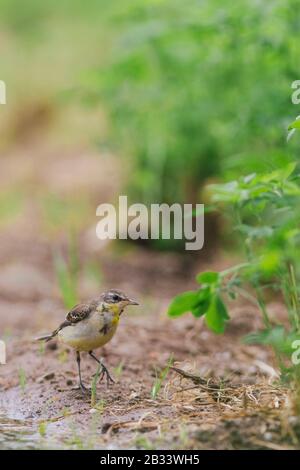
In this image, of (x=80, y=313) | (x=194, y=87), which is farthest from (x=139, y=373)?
(x=194, y=87)

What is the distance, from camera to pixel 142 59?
368 inches

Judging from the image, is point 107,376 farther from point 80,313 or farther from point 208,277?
point 208,277

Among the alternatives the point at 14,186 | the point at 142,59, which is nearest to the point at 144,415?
the point at 142,59

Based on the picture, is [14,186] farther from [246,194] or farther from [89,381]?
[246,194]

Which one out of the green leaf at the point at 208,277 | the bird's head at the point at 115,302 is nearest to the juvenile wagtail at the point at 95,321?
the bird's head at the point at 115,302

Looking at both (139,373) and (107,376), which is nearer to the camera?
(107,376)

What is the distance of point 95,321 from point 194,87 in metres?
4.91

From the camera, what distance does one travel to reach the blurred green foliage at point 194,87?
6.87m

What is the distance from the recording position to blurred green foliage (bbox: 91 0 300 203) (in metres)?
6.87

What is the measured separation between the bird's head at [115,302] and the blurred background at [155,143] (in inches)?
39.0

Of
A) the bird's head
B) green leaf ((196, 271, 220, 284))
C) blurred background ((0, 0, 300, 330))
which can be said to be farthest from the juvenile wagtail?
blurred background ((0, 0, 300, 330))

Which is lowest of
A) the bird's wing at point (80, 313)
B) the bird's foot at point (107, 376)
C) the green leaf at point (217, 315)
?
the bird's foot at point (107, 376)

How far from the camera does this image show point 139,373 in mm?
5648

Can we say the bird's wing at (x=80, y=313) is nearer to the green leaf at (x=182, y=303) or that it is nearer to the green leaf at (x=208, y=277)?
the green leaf at (x=182, y=303)
